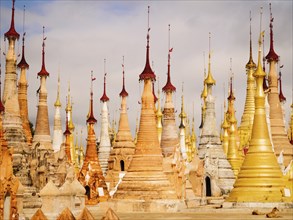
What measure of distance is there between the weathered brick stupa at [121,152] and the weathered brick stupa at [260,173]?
1115 cm

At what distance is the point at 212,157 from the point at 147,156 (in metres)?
11.1

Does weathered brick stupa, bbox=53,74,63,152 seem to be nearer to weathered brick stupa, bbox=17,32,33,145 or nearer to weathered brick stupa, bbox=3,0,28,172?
weathered brick stupa, bbox=17,32,33,145

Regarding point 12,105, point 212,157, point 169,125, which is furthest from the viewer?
point 212,157

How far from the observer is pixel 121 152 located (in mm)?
35906

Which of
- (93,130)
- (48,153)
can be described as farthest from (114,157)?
(48,153)

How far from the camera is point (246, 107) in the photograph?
43.4 meters

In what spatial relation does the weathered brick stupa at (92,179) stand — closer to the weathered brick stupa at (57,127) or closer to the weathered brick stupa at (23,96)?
the weathered brick stupa at (23,96)

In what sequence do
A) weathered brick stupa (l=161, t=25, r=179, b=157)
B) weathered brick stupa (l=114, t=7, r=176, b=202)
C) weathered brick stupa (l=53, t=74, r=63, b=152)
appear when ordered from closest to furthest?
weathered brick stupa (l=114, t=7, r=176, b=202) < weathered brick stupa (l=161, t=25, r=179, b=157) < weathered brick stupa (l=53, t=74, r=63, b=152)

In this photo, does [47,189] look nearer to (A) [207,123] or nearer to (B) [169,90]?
(B) [169,90]

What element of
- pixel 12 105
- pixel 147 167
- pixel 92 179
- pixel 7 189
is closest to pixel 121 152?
pixel 92 179

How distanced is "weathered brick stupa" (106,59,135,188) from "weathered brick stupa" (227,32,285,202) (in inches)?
439

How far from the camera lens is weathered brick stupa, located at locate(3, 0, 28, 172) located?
28.4 m

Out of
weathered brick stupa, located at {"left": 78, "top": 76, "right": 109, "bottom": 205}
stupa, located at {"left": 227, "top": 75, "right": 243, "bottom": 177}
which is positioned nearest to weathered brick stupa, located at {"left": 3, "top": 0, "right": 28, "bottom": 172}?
weathered brick stupa, located at {"left": 78, "top": 76, "right": 109, "bottom": 205}

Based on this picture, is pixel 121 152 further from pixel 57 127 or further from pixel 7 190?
pixel 7 190
